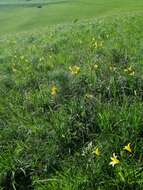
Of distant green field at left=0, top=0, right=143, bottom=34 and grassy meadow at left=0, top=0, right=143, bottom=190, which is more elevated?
grassy meadow at left=0, top=0, right=143, bottom=190

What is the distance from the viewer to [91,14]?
33.2 meters

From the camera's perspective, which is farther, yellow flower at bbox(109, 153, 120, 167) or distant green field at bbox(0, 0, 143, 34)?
distant green field at bbox(0, 0, 143, 34)

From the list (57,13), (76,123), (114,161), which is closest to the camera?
(114,161)

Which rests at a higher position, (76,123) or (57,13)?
(76,123)

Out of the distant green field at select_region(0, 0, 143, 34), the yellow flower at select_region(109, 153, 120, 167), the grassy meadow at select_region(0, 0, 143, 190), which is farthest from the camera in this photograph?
the distant green field at select_region(0, 0, 143, 34)

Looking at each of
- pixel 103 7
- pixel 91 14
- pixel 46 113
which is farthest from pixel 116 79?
pixel 103 7

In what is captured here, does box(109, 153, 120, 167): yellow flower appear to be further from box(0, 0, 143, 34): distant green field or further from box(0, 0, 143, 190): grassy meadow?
box(0, 0, 143, 34): distant green field

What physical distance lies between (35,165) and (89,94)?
165 cm

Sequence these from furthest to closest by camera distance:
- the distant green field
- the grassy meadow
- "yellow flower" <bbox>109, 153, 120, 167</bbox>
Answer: the distant green field < the grassy meadow < "yellow flower" <bbox>109, 153, 120, 167</bbox>

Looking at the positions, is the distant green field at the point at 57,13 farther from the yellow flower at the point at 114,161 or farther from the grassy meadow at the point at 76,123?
the yellow flower at the point at 114,161

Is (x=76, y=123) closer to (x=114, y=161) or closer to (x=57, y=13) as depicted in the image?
(x=114, y=161)

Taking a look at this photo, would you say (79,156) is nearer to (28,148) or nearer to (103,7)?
(28,148)

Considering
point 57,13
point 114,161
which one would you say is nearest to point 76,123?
point 114,161

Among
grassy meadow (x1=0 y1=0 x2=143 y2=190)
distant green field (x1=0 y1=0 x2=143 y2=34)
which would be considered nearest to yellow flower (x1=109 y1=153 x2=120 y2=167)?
grassy meadow (x1=0 y1=0 x2=143 y2=190)
